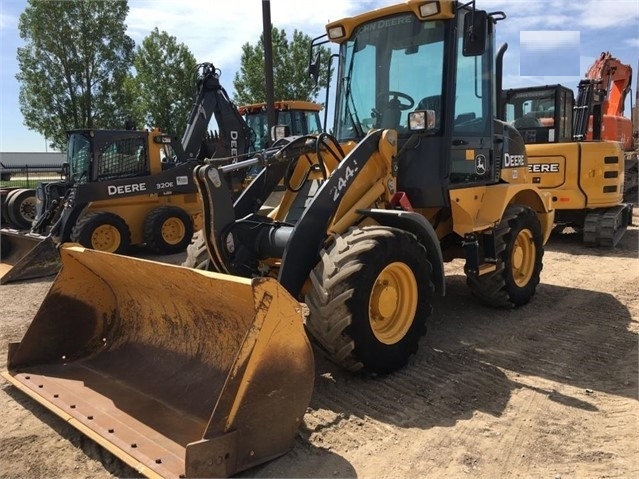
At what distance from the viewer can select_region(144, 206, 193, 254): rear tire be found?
10.0m

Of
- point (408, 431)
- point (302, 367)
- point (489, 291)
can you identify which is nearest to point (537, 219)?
point (489, 291)

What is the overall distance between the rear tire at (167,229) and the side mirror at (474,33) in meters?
6.97

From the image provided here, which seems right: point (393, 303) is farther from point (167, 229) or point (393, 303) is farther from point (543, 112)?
point (543, 112)

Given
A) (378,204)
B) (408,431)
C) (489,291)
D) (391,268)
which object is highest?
(378,204)

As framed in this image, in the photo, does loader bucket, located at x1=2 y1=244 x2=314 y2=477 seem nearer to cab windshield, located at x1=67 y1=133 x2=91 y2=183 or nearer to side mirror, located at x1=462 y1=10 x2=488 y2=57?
side mirror, located at x1=462 y1=10 x2=488 y2=57

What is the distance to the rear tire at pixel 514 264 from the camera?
5473mm

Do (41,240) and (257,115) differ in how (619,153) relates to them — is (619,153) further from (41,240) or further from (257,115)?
(41,240)

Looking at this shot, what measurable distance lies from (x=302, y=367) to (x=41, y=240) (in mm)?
7426

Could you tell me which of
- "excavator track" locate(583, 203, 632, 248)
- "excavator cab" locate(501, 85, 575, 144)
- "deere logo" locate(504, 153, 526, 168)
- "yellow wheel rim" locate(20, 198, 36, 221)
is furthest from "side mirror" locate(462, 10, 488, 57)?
"yellow wheel rim" locate(20, 198, 36, 221)

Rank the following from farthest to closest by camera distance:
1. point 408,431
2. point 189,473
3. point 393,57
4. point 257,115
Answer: point 257,115
point 393,57
point 408,431
point 189,473

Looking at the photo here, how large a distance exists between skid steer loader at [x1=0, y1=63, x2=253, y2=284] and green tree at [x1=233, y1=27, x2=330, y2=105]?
1193cm

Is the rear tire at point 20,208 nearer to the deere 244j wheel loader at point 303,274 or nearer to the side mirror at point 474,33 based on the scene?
the deere 244j wheel loader at point 303,274

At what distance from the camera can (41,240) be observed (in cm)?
895

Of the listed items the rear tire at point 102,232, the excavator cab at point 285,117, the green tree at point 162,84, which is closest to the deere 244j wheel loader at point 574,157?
the excavator cab at point 285,117
